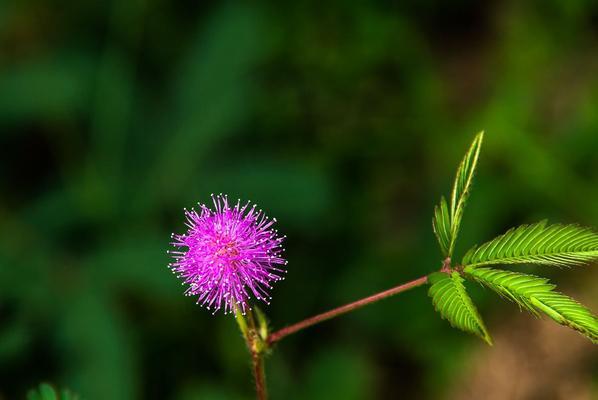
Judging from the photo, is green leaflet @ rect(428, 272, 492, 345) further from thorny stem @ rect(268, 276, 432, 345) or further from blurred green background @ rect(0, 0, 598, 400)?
blurred green background @ rect(0, 0, 598, 400)

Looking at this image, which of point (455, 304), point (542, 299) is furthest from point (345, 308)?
point (542, 299)

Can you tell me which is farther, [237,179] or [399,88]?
[399,88]

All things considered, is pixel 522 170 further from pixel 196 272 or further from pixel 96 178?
pixel 196 272

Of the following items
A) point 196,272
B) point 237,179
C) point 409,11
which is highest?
point 409,11

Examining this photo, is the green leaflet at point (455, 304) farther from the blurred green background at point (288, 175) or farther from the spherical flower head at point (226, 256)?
the blurred green background at point (288, 175)

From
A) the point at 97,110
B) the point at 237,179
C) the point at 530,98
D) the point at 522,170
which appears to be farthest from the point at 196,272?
the point at 530,98

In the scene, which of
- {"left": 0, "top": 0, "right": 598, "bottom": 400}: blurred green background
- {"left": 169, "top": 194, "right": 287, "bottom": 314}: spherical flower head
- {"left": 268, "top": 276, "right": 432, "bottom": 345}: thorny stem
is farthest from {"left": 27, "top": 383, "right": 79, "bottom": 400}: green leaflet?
{"left": 0, "top": 0, "right": 598, "bottom": 400}: blurred green background

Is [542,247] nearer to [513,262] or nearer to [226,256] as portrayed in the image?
[513,262]
